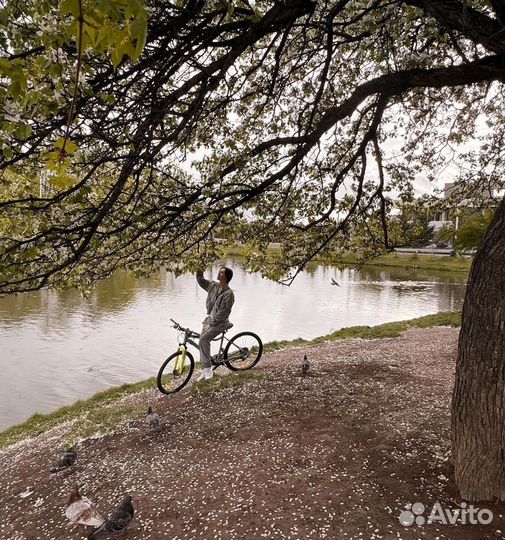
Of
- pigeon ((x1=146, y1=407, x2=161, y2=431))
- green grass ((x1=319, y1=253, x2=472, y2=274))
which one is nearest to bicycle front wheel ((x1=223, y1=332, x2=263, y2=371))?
pigeon ((x1=146, y1=407, x2=161, y2=431))

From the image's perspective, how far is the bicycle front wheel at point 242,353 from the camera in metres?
10.9

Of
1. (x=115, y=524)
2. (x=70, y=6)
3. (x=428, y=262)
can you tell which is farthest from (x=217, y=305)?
(x=428, y=262)

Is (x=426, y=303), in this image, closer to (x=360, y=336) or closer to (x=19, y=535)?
(x=360, y=336)

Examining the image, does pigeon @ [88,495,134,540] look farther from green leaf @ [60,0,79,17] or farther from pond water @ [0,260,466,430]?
pond water @ [0,260,466,430]

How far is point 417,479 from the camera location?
5000 mm

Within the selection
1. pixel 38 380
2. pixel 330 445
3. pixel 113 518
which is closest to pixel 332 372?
pixel 330 445

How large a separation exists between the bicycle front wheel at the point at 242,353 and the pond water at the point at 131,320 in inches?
182

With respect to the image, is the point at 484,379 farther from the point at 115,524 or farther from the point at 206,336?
the point at 206,336

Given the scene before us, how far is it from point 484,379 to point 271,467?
301cm

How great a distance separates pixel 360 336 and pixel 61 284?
1264 centimetres

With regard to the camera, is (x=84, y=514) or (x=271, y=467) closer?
(x=84, y=514)

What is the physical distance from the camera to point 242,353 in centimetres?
1105

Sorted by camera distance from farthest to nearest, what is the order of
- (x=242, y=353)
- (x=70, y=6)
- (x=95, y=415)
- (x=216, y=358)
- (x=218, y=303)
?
1. (x=242, y=353)
2. (x=216, y=358)
3. (x=218, y=303)
4. (x=95, y=415)
5. (x=70, y=6)

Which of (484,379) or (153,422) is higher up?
(484,379)
